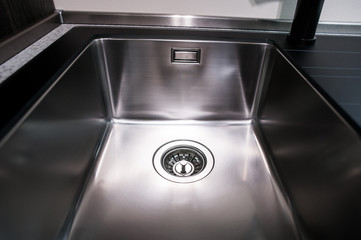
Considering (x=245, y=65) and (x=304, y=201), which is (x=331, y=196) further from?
(x=245, y=65)

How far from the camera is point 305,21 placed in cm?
67

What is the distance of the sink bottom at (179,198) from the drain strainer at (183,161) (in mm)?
14

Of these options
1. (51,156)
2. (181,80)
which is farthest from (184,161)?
(51,156)

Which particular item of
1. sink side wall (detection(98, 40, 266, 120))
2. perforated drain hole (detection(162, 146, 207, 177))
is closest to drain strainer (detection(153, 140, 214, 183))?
perforated drain hole (detection(162, 146, 207, 177))

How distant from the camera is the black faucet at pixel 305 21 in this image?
0.63 m

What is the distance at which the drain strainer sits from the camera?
24.4 inches

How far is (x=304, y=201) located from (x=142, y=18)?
671 mm

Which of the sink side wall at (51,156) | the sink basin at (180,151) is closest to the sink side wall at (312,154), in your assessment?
the sink basin at (180,151)

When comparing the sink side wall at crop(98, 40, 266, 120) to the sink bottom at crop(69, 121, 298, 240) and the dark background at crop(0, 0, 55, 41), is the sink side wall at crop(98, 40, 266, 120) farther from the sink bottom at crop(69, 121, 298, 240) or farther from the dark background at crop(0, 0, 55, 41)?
the dark background at crop(0, 0, 55, 41)

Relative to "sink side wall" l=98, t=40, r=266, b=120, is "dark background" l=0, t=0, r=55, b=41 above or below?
above

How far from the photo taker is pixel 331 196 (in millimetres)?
419

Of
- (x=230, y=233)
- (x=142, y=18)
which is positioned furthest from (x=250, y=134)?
(x=142, y=18)

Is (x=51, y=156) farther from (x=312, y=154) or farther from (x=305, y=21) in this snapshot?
(x=305, y=21)

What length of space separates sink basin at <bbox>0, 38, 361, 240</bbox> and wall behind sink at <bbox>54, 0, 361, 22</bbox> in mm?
163
